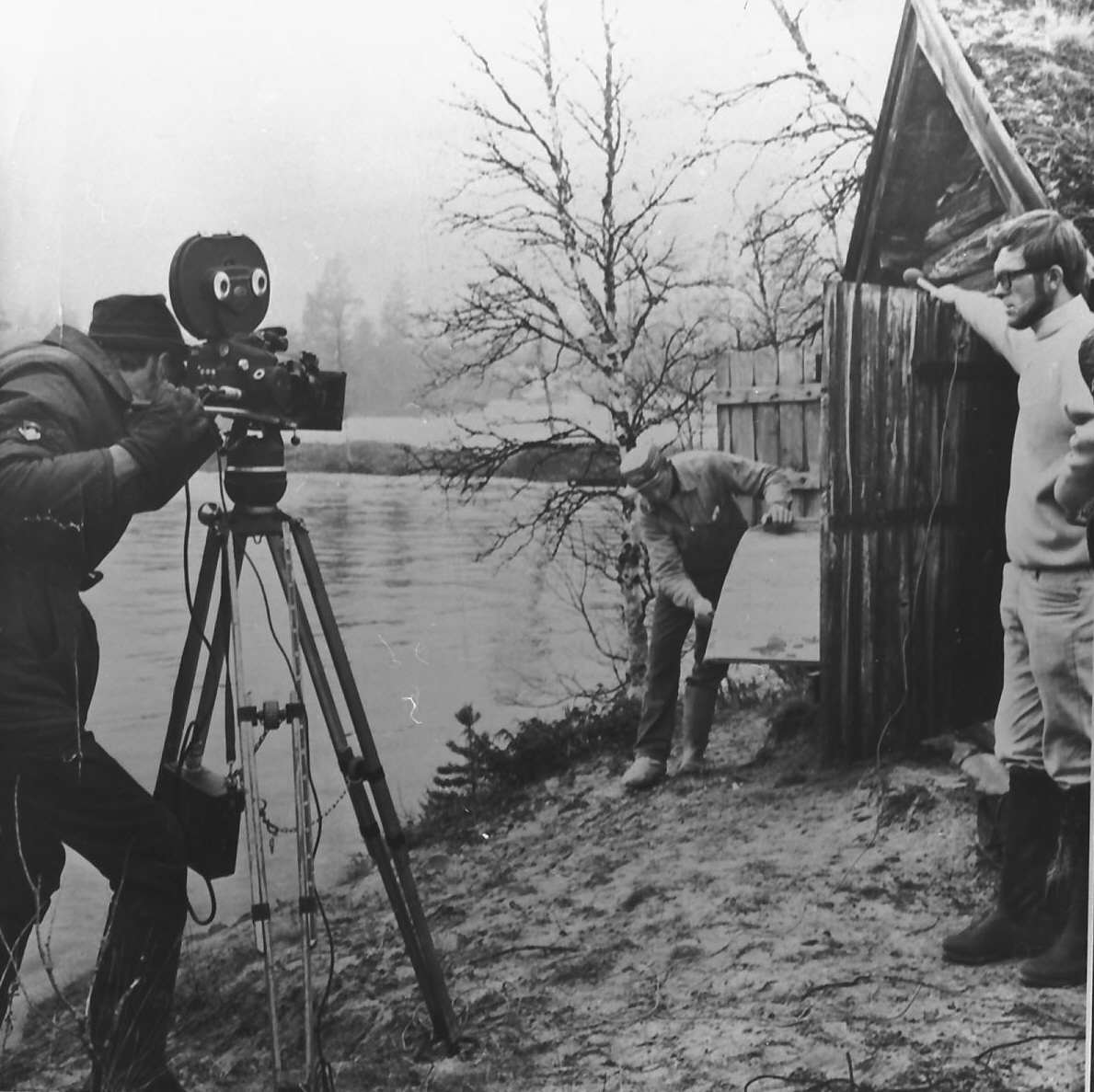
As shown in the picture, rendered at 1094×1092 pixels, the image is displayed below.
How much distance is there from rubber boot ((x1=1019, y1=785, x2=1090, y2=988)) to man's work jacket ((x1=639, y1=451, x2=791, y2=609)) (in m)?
1.08

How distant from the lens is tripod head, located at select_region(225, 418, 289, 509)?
9.63ft

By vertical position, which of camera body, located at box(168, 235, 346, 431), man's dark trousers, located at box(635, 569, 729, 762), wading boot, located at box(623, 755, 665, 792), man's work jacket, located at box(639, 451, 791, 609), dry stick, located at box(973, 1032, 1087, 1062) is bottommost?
dry stick, located at box(973, 1032, 1087, 1062)

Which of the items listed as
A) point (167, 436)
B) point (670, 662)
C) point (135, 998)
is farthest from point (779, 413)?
point (135, 998)

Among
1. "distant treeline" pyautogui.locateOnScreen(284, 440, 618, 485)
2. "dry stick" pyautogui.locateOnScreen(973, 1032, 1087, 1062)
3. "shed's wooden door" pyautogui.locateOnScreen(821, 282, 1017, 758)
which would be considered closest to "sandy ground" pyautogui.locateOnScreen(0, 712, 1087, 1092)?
"dry stick" pyautogui.locateOnScreen(973, 1032, 1087, 1062)

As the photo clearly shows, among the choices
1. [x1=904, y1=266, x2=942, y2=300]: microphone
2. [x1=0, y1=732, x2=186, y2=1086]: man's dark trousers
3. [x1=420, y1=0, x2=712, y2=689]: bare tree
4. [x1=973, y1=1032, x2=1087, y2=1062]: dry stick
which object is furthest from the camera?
[x1=904, y1=266, x2=942, y2=300]: microphone

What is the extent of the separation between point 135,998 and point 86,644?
89 cm

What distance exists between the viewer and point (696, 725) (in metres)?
3.21

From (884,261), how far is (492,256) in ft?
3.52

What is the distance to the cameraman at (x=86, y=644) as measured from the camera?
113 inches

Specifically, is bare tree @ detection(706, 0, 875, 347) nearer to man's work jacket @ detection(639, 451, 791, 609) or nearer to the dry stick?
man's work jacket @ detection(639, 451, 791, 609)

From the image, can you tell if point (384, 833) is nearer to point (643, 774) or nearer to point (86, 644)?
point (643, 774)

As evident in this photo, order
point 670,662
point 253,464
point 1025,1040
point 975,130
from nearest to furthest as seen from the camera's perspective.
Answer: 1. point 1025,1040
2. point 253,464
3. point 975,130
4. point 670,662

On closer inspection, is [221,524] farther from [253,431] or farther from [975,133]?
[975,133]

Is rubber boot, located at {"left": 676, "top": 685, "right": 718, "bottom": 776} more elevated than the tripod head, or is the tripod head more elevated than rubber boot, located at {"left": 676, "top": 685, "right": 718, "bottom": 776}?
the tripod head
